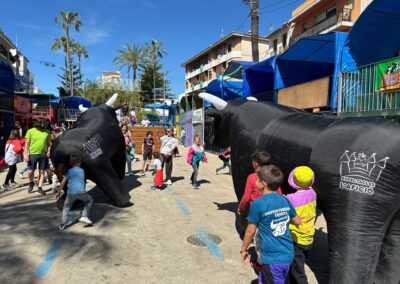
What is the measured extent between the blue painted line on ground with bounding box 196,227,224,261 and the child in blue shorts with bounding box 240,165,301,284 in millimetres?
1670

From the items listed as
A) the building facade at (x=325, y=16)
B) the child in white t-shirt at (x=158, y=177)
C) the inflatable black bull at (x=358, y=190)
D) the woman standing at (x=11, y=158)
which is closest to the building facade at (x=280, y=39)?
the building facade at (x=325, y=16)

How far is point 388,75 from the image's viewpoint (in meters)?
8.00

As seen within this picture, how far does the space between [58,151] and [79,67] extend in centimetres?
5783

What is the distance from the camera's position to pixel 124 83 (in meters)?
52.6

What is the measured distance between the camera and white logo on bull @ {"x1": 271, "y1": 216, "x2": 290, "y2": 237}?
2598mm

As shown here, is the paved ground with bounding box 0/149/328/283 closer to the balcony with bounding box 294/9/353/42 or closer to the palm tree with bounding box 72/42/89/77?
the balcony with bounding box 294/9/353/42

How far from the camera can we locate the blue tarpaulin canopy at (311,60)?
32.7 ft

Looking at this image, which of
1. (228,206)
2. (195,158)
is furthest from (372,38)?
(228,206)

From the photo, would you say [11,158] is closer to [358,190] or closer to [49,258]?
[49,258]

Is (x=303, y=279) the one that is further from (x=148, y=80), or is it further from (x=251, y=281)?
(x=148, y=80)

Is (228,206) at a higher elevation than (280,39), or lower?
lower

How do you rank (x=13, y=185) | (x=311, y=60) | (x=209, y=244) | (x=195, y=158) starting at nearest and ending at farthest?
1. (x=209, y=244)
2. (x=13, y=185)
3. (x=195, y=158)
4. (x=311, y=60)

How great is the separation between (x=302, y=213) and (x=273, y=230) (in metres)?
0.61

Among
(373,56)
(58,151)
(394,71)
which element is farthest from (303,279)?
(373,56)
